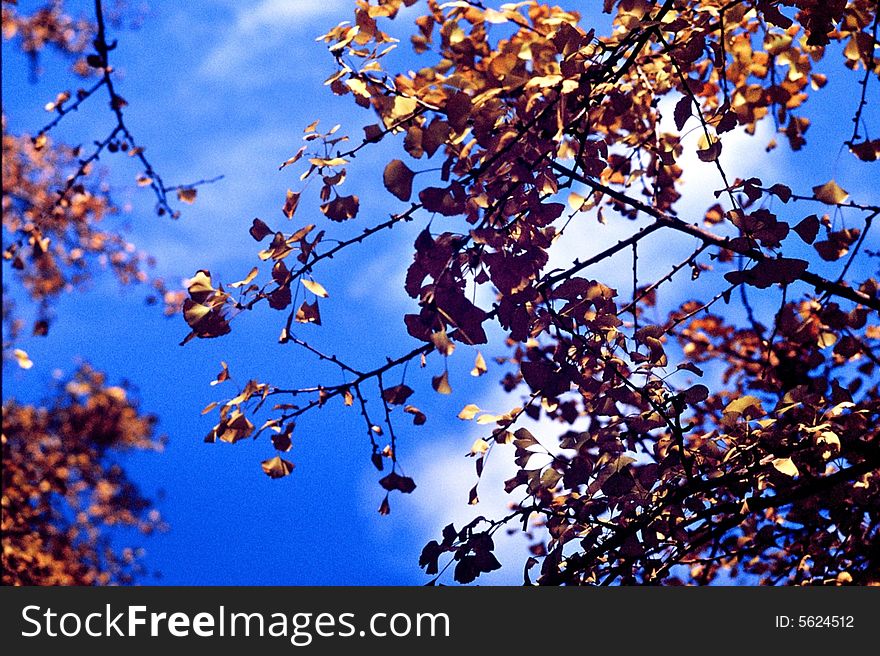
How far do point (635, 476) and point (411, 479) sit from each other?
25.7 inches

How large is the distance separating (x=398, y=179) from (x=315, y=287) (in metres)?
0.46

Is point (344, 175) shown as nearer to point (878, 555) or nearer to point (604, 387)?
point (604, 387)

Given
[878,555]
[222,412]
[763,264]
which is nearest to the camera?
[763,264]

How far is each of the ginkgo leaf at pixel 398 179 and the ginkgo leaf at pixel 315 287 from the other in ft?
1.35

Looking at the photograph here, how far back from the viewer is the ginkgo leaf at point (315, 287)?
1732mm

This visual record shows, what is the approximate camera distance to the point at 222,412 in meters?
1.92

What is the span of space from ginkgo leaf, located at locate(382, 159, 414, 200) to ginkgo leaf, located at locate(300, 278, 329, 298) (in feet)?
1.35

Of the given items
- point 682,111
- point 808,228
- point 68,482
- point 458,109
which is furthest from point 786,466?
point 68,482

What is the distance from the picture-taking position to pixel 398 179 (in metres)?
1.42

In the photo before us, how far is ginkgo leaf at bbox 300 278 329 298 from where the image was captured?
173cm

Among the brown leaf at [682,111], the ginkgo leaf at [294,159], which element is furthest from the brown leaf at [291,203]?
the brown leaf at [682,111]

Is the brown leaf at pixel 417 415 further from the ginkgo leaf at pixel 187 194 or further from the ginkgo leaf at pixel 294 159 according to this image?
the ginkgo leaf at pixel 187 194

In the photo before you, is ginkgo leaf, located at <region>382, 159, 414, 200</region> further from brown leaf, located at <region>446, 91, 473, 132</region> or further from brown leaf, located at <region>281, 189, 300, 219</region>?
brown leaf, located at <region>281, 189, 300, 219</region>

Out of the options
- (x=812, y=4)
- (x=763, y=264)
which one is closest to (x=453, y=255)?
(x=763, y=264)
